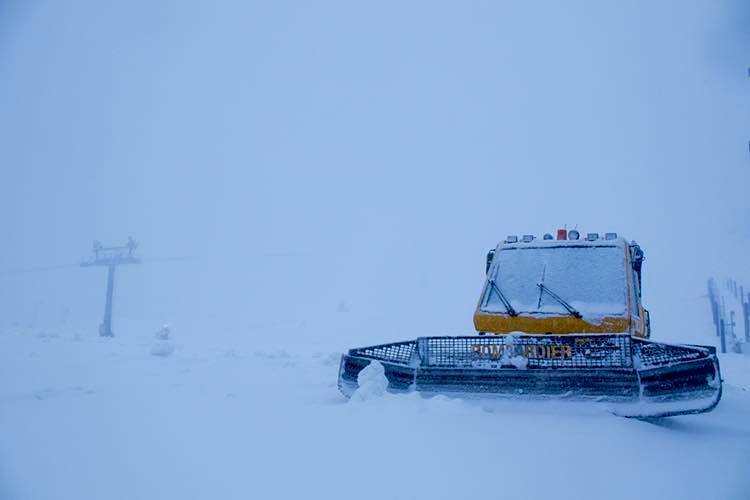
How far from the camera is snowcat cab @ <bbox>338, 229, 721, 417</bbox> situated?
3.91 metres

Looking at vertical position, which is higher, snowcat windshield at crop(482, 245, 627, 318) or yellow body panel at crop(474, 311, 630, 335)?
snowcat windshield at crop(482, 245, 627, 318)

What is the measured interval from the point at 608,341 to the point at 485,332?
1482 millimetres

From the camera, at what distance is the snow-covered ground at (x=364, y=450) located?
2.81 m

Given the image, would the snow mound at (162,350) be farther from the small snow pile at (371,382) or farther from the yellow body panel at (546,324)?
the yellow body panel at (546,324)

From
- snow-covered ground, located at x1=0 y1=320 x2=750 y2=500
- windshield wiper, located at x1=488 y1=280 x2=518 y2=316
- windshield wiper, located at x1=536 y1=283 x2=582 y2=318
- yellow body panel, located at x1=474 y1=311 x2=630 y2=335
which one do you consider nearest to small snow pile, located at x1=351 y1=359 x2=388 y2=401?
snow-covered ground, located at x1=0 y1=320 x2=750 y2=500

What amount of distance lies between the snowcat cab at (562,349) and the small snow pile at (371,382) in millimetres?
106

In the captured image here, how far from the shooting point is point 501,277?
597 centimetres

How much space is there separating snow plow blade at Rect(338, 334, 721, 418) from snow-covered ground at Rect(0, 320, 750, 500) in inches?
→ 6.1

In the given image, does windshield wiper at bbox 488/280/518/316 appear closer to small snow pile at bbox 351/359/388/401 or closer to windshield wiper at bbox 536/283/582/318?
windshield wiper at bbox 536/283/582/318

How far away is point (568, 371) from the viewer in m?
4.12

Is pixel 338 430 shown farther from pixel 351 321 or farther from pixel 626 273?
pixel 351 321

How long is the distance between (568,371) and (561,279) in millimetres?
1737

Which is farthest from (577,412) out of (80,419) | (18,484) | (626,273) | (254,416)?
(80,419)

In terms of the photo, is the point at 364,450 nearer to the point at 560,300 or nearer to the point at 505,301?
the point at 505,301
